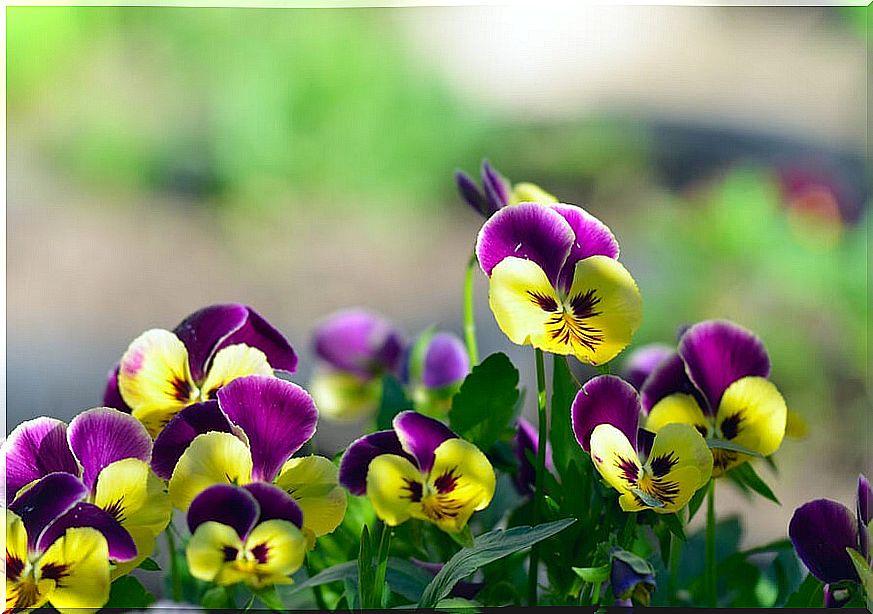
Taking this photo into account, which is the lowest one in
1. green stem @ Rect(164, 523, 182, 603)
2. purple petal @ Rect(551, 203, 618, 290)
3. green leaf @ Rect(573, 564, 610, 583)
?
green stem @ Rect(164, 523, 182, 603)

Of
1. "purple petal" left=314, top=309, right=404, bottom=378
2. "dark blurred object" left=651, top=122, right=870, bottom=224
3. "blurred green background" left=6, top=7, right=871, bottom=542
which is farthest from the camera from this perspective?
"dark blurred object" left=651, top=122, right=870, bottom=224

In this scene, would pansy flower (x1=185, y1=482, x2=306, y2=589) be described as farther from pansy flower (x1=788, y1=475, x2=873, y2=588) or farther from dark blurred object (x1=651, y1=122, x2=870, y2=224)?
dark blurred object (x1=651, y1=122, x2=870, y2=224)

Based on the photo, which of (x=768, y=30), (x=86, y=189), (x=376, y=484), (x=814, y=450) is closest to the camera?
(x=376, y=484)

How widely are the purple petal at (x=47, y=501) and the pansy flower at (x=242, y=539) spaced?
0.04 meters

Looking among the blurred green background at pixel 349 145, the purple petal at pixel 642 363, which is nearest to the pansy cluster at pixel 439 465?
the purple petal at pixel 642 363

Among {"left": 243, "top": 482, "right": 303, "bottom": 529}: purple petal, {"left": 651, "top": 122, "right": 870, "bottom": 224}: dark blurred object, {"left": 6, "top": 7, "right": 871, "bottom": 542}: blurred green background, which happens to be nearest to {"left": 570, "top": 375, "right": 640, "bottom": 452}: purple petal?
{"left": 243, "top": 482, "right": 303, "bottom": 529}: purple petal

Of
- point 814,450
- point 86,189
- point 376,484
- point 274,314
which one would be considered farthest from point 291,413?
point 86,189

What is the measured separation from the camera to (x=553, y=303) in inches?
15.8

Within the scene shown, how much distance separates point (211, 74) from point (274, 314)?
1.02 metres

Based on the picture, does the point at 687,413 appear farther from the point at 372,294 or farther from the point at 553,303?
the point at 372,294

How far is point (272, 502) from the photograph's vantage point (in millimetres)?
362

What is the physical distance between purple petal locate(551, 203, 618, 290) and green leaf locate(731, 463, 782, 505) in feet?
0.39

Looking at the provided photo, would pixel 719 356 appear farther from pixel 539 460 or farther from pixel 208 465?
pixel 208 465

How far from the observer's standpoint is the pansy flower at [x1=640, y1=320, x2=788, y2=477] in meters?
0.45
